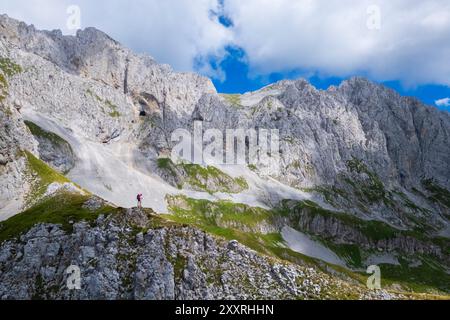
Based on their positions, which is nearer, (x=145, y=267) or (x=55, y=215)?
(x=145, y=267)

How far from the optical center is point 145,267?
58.3m

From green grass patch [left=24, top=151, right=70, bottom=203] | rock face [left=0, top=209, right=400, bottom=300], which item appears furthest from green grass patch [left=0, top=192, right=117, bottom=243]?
green grass patch [left=24, top=151, right=70, bottom=203]

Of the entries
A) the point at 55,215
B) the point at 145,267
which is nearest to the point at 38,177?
the point at 55,215

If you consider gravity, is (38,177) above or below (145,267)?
above

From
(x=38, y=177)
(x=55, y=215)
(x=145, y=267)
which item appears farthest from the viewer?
(x=38, y=177)

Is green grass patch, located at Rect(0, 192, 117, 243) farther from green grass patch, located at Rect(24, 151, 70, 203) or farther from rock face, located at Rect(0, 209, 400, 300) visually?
green grass patch, located at Rect(24, 151, 70, 203)

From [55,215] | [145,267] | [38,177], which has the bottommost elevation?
[145,267]

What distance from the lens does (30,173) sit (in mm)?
113562

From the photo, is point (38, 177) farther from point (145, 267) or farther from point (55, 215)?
point (145, 267)

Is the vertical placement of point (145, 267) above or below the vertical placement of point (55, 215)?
below

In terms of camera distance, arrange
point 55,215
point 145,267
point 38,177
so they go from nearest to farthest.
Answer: point 145,267 < point 55,215 < point 38,177

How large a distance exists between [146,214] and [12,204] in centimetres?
4773

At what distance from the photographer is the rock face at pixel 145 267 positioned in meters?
56.8

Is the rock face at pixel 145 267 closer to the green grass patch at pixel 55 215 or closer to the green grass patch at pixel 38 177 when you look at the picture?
the green grass patch at pixel 55 215
